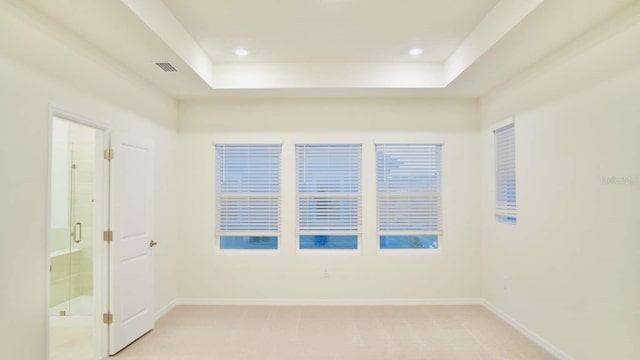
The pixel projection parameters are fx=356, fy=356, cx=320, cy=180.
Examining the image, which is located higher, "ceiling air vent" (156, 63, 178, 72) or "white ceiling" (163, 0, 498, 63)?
"white ceiling" (163, 0, 498, 63)

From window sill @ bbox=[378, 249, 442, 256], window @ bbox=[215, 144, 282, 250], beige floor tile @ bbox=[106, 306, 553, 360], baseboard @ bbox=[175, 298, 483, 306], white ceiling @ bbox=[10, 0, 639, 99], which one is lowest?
beige floor tile @ bbox=[106, 306, 553, 360]

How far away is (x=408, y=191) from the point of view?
4.88 meters

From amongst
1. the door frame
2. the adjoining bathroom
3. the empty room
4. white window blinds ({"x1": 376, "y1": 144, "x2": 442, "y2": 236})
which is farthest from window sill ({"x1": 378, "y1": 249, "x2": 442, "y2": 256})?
the adjoining bathroom

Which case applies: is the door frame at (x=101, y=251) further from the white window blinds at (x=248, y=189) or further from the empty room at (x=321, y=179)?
the white window blinds at (x=248, y=189)

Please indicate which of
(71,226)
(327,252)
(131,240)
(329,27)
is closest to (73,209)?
(71,226)

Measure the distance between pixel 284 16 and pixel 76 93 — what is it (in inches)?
73.0

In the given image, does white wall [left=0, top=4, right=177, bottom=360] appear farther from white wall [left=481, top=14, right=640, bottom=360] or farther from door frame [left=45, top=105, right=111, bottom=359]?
white wall [left=481, top=14, right=640, bottom=360]

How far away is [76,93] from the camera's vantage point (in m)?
2.92

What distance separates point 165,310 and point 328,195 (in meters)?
2.54

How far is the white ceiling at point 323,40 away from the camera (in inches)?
103

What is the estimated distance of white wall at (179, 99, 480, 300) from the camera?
4793mm

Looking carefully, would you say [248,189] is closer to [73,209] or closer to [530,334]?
[73,209]

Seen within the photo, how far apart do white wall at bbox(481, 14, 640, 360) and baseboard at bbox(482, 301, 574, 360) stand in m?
0.05

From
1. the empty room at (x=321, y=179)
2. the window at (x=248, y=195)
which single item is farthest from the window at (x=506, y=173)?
the window at (x=248, y=195)
